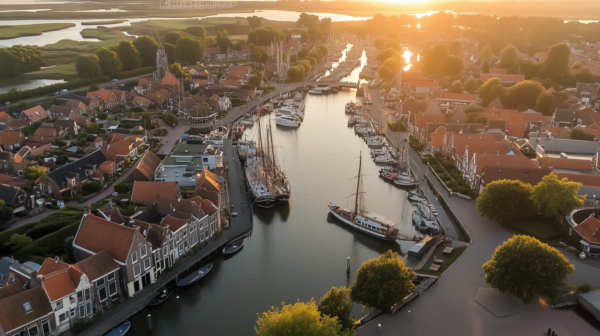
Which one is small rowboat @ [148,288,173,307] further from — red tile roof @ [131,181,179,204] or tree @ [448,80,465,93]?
tree @ [448,80,465,93]

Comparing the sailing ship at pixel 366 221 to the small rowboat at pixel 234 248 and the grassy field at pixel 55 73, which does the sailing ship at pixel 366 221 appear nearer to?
the small rowboat at pixel 234 248

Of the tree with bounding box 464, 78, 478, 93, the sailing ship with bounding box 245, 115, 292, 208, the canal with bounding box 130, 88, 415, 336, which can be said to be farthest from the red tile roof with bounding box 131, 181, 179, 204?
the tree with bounding box 464, 78, 478, 93

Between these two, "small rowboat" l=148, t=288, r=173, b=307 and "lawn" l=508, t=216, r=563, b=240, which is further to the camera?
"lawn" l=508, t=216, r=563, b=240

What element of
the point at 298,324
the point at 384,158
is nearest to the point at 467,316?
the point at 298,324

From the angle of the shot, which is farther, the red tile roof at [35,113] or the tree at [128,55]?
the tree at [128,55]

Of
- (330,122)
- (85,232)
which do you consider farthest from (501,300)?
(330,122)

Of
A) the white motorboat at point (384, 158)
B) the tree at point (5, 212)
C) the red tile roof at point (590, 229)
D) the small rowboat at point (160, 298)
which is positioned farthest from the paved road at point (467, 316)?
the tree at point (5, 212)
